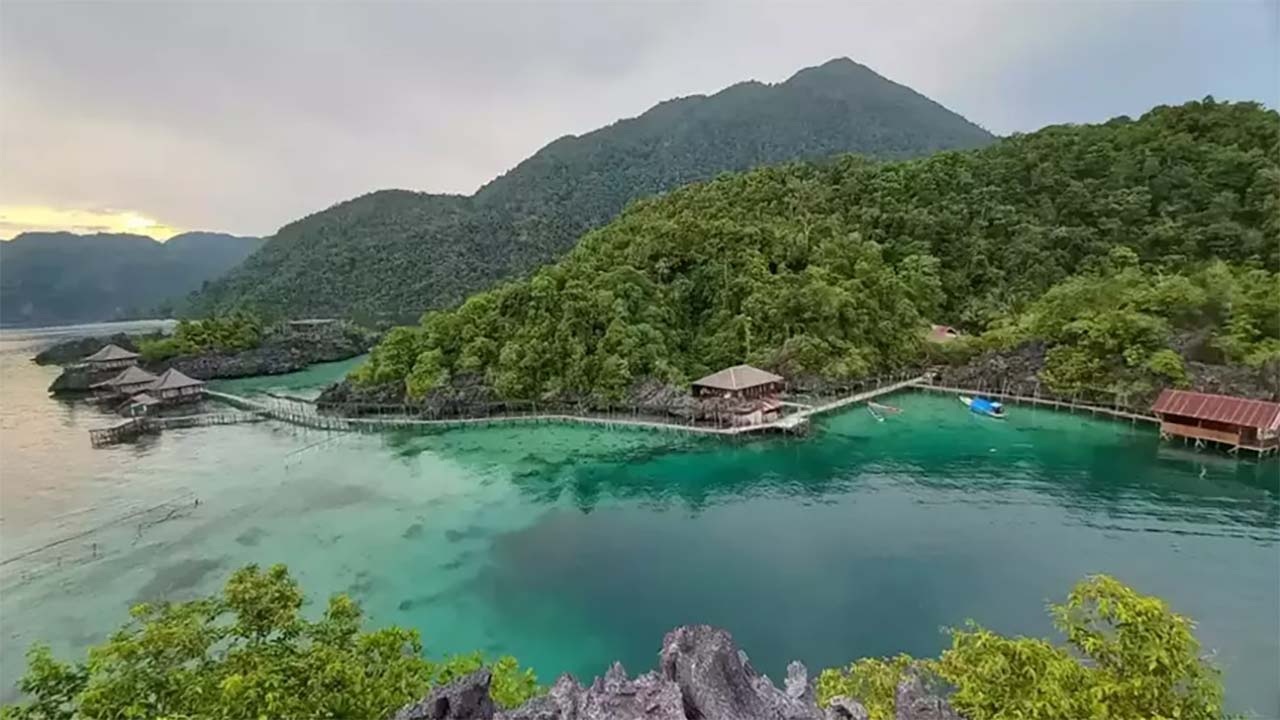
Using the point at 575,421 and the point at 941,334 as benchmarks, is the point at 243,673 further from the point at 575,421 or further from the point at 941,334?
the point at 941,334

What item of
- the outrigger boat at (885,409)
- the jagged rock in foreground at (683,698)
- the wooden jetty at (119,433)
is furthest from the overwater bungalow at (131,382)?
the jagged rock in foreground at (683,698)

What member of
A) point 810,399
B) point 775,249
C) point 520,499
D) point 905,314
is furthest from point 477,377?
point 905,314

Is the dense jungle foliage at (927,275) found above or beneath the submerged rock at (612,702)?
above

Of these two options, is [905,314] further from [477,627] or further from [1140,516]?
[477,627]

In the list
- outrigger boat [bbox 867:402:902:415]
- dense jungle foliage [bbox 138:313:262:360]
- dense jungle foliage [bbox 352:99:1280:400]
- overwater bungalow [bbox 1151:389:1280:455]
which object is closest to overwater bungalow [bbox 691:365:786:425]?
dense jungle foliage [bbox 352:99:1280:400]

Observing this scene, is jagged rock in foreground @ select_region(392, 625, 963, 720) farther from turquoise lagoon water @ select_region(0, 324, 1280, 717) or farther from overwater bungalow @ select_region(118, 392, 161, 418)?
overwater bungalow @ select_region(118, 392, 161, 418)

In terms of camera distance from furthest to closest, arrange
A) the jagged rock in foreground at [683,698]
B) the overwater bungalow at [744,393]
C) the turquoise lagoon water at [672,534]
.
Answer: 1. the overwater bungalow at [744,393]
2. the turquoise lagoon water at [672,534]
3. the jagged rock in foreground at [683,698]

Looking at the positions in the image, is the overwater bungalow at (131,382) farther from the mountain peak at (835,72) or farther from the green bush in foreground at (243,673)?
the mountain peak at (835,72)

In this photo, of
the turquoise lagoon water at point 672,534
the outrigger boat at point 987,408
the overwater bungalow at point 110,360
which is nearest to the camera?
the turquoise lagoon water at point 672,534
